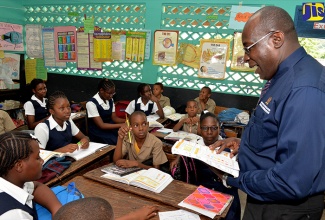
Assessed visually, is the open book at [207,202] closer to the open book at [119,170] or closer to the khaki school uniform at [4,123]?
the open book at [119,170]

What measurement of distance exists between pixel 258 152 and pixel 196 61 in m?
3.29

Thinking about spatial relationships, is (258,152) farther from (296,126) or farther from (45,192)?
(45,192)

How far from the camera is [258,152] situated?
99cm

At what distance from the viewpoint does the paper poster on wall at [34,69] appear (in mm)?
5168

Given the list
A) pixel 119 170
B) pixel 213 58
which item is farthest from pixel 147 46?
pixel 119 170

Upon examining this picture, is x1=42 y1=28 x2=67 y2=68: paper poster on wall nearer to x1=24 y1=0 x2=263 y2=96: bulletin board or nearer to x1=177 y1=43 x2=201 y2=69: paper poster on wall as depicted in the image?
x1=24 y1=0 x2=263 y2=96: bulletin board

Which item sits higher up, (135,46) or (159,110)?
(135,46)

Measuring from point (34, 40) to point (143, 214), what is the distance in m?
5.19

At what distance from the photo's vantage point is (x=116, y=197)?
1357mm

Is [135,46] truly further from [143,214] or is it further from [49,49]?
[143,214]

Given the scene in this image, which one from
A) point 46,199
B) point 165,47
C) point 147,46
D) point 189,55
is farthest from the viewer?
point 147,46

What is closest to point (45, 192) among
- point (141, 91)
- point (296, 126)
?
point (296, 126)

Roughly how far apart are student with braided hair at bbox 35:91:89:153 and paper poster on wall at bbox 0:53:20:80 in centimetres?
323

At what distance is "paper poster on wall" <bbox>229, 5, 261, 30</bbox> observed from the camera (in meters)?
3.69
